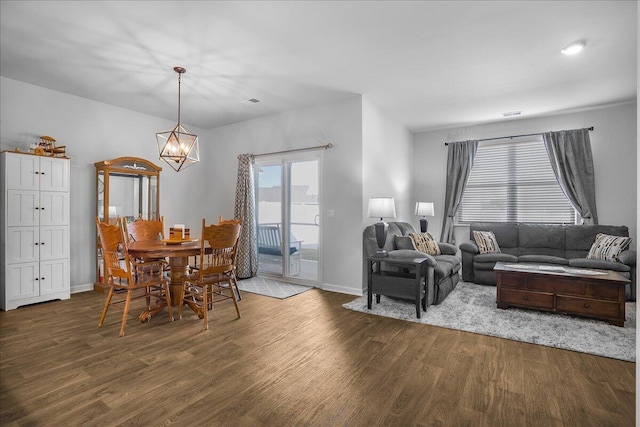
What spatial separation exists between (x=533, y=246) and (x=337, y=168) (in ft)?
11.5

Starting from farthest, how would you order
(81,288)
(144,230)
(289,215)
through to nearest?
(289,215) → (81,288) → (144,230)

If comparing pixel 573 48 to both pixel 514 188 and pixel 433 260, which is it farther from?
pixel 514 188

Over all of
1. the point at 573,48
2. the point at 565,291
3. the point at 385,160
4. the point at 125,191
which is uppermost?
the point at 573,48

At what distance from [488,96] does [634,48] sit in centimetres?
157

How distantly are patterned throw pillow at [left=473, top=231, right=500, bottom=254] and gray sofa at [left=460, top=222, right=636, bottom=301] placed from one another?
3.4 inches

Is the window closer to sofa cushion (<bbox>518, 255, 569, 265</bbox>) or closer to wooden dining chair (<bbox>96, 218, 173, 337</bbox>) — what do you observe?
sofa cushion (<bbox>518, 255, 569, 265</bbox>)

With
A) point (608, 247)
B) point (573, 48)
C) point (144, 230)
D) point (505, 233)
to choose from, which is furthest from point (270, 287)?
point (608, 247)

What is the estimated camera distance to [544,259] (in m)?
4.71

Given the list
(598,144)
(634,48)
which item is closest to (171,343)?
(634,48)

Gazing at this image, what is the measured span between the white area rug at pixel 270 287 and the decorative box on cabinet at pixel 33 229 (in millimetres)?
2357

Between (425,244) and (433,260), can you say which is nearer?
(433,260)

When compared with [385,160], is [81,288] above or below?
below

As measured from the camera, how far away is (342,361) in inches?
98.3

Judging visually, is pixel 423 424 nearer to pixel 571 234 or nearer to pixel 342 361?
pixel 342 361
